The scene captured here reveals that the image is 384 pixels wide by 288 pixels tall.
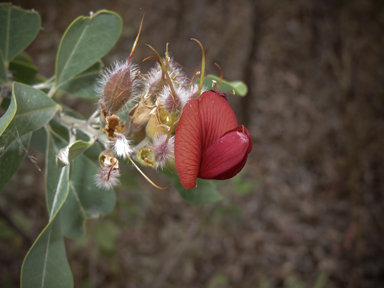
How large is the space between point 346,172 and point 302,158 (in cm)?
60

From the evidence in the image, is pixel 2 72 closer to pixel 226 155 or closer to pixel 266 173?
pixel 226 155

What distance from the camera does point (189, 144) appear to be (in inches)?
36.9

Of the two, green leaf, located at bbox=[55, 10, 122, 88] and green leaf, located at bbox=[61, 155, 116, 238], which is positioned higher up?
green leaf, located at bbox=[55, 10, 122, 88]

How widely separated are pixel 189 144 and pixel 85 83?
0.92 meters

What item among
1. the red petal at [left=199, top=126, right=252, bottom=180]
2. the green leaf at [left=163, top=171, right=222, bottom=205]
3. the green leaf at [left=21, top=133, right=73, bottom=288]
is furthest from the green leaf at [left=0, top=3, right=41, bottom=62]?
the red petal at [left=199, top=126, right=252, bottom=180]

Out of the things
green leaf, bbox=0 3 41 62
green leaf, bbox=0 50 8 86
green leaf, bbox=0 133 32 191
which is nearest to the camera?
green leaf, bbox=0 133 32 191

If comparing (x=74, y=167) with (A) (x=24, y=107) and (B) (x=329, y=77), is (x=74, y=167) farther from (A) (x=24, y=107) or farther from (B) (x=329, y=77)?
(B) (x=329, y=77)

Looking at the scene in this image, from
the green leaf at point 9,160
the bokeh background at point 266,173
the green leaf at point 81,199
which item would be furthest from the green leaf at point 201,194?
the bokeh background at point 266,173

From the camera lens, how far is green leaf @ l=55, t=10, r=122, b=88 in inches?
52.9

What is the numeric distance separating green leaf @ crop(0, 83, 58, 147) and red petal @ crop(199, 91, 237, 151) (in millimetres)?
597

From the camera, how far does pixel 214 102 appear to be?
1.00 m

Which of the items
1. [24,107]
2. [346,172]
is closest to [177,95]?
[24,107]

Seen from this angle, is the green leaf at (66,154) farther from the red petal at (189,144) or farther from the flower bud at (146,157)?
the red petal at (189,144)

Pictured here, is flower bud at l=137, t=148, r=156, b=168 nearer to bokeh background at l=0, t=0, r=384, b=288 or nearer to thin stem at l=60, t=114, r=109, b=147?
thin stem at l=60, t=114, r=109, b=147
